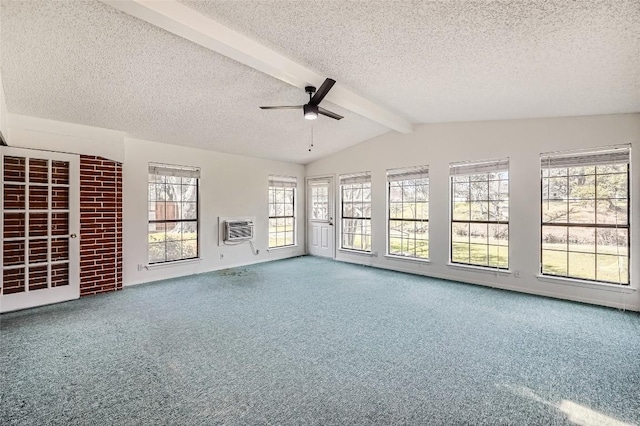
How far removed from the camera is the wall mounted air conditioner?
6098 millimetres

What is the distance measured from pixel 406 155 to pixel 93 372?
213 inches

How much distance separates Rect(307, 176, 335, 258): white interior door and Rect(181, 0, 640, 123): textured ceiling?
12.0 feet

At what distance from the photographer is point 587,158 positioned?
160 inches

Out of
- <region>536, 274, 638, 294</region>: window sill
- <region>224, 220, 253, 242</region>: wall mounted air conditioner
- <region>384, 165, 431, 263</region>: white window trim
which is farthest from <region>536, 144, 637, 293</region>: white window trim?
<region>224, 220, 253, 242</region>: wall mounted air conditioner

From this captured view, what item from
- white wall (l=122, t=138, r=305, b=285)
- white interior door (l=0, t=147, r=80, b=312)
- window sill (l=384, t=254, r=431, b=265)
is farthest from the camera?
window sill (l=384, t=254, r=431, b=265)

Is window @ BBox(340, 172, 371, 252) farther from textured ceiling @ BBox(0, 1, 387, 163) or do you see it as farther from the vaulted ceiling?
the vaulted ceiling

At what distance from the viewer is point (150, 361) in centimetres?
254

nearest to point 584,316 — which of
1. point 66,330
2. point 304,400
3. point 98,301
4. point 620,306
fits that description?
point 620,306

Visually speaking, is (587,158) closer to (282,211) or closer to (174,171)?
(282,211)

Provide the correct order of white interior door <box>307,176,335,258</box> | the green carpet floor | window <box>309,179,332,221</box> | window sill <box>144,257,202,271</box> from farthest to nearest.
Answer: window <box>309,179,332,221</box> → white interior door <box>307,176,335,258</box> → window sill <box>144,257,202,271</box> → the green carpet floor

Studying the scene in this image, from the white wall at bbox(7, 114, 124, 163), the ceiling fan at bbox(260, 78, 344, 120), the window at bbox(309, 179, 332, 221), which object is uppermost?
the ceiling fan at bbox(260, 78, 344, 120)

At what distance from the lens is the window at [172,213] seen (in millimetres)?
5258

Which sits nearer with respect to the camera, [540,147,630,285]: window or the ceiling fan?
the ceiling fan

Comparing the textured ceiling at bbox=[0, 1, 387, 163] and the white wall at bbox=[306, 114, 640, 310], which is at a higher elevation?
the textured ceiling at bbox=[0, 1, 387, 163]
